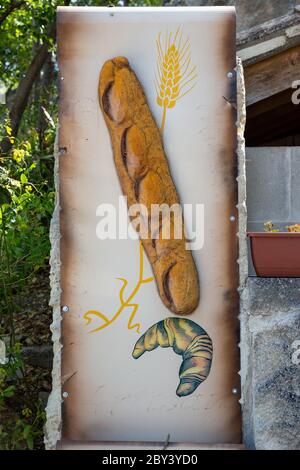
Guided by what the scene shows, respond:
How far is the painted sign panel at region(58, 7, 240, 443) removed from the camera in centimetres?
445

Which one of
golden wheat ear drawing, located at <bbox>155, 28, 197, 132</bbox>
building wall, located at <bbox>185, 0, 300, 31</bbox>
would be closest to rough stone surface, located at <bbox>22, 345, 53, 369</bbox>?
golden wheat ear drawing, located at <bbox>155, 28, 197, 132</bbox>

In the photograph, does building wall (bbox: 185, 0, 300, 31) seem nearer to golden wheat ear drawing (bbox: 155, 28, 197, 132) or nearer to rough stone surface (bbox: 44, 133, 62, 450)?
golden wheat ear drawing (bbox: 155, 28, 197, 132)

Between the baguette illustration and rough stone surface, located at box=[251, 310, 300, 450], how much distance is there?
504 mm

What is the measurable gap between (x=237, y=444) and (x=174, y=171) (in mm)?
1728

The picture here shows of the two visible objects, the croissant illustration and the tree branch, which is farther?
the tree branch

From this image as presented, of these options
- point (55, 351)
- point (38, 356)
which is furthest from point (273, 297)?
point (38, 356)

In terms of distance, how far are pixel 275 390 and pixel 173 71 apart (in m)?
2.04

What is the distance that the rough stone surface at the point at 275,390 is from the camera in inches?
168

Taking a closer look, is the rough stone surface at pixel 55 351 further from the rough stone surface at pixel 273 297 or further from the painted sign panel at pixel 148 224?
the rough stone surface at pixel 273 297

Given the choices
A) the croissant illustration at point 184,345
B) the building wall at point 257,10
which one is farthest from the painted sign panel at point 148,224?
the building wall at point 257,10

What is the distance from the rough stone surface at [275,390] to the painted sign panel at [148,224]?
23 cm

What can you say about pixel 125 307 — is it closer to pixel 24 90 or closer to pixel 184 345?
pixel 184 345

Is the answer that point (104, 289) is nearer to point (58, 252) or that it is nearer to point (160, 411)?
point (58, 252)

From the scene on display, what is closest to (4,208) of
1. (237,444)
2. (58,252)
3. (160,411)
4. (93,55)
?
(58,252)
